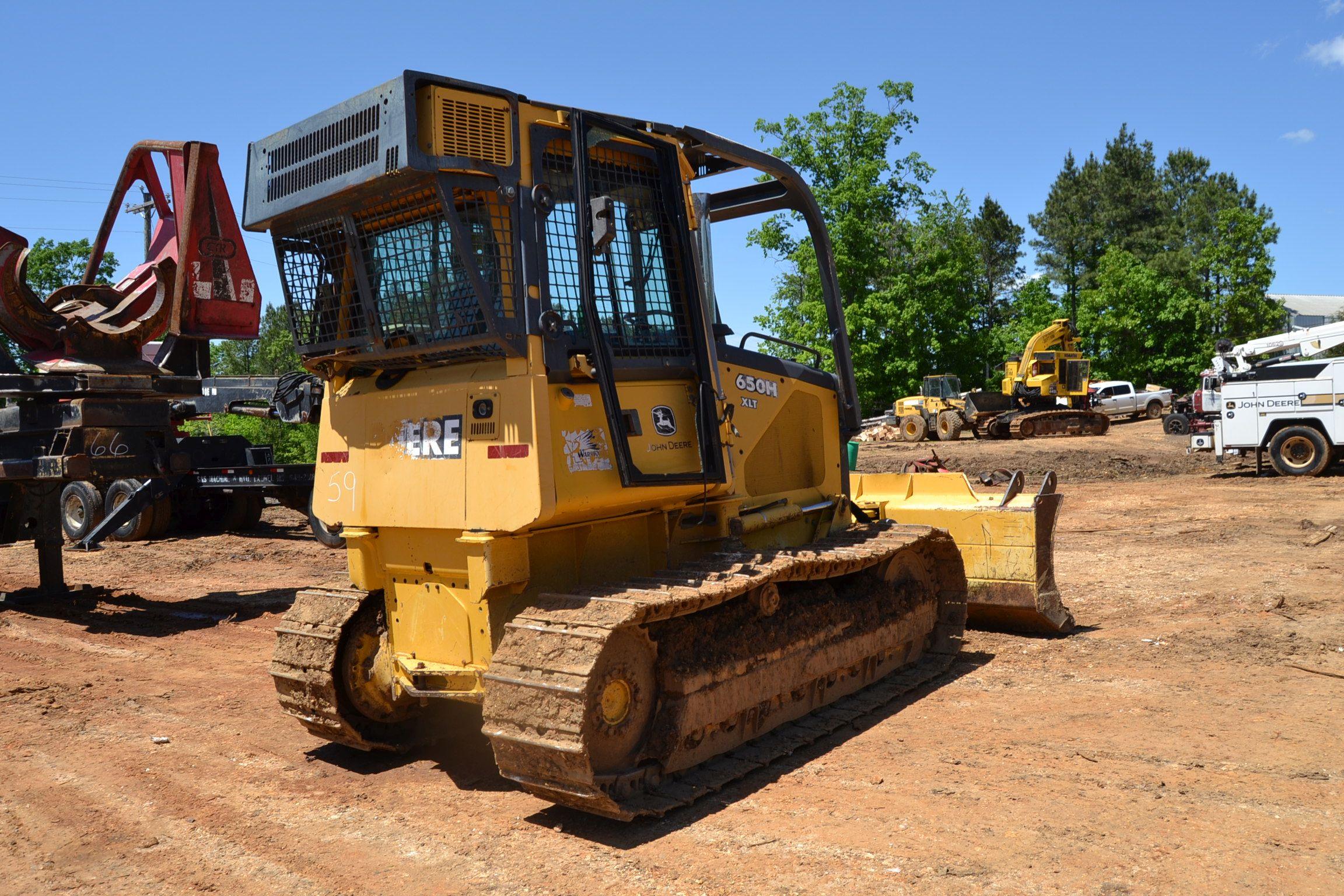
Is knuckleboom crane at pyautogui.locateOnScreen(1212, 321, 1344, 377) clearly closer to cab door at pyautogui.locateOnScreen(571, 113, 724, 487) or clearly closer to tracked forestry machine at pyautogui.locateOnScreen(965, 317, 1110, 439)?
tracked forestry machine at pyautogui.locateOnScreen(965, 317, 1110, 439)

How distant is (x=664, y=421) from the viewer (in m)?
5.25

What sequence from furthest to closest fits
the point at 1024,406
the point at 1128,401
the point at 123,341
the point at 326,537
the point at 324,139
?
the point at 1128,401 < the point at 1024,406 < the point at 326,537 < the point at 123,341 < the point at 324,139

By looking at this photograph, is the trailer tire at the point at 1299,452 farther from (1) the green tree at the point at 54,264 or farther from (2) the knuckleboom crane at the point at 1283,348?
(1) the green tree at the point at 54,264

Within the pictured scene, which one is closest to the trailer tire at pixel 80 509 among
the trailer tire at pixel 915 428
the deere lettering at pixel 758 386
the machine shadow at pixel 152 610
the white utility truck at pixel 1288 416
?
the machine shadow at pixel 152 610

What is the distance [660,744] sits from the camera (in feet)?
15.6

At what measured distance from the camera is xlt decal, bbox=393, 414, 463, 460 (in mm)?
4832

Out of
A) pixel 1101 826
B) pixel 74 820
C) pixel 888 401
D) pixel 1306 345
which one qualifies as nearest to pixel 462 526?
pixel 74 820

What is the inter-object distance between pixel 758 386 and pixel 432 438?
78.4 inches

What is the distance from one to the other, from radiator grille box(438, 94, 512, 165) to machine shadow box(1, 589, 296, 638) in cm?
687

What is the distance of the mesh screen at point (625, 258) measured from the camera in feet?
15.9

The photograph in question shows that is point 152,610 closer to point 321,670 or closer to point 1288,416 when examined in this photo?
point 321,670

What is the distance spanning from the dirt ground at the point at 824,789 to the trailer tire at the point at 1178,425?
23.5 m

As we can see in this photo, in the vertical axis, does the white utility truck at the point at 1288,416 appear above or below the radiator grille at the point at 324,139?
below

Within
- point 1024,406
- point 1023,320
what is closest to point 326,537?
point 1024,406
